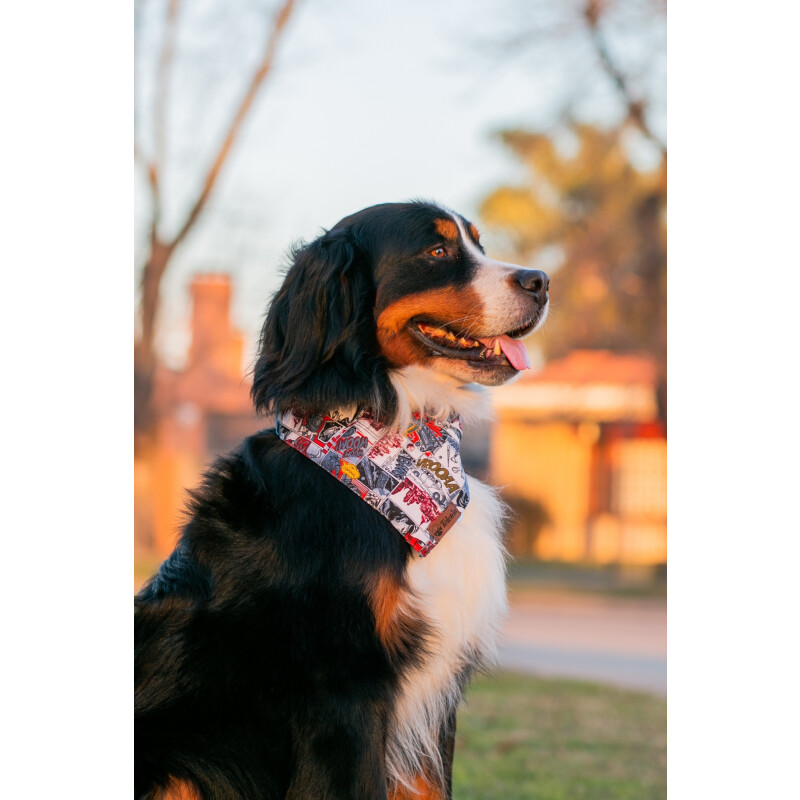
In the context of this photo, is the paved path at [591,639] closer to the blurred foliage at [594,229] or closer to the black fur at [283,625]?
the blurred foliage at [594,229]

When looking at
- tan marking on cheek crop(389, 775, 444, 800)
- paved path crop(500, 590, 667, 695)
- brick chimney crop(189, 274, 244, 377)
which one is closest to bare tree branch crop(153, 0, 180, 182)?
brick chimney crop(189, 274, 244, 377)

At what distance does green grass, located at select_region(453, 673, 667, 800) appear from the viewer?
3969mm

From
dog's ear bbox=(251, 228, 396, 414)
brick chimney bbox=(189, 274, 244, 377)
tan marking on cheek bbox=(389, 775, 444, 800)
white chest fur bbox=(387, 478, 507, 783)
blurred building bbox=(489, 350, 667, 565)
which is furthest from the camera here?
blurred building bbox=(489, 350, 667, 565)

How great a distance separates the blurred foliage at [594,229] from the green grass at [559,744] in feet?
20.5

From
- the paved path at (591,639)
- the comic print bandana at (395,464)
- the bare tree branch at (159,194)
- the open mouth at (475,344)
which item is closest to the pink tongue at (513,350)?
the open mouth at (475,344)

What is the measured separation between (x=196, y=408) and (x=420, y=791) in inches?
372

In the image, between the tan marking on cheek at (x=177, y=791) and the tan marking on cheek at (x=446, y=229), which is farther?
the tan marking on cheek at (x=446, y=229)

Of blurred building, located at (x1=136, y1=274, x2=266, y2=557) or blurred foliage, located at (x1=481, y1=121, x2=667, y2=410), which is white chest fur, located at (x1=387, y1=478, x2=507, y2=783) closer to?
blurred building, located at (x1=136, y1=274, x2=266, y2=557)

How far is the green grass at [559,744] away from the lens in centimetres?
397

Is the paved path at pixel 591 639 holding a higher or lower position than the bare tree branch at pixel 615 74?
lower

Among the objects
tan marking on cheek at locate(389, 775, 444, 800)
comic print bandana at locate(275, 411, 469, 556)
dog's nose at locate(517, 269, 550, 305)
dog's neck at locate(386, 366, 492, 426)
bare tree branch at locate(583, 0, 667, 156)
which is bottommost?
tan marking on cheek at locate(389, 775, 444, 800)

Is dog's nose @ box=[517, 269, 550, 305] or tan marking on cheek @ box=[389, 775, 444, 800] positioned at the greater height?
dog's nose @ box=[517, 269, 550, 305]
